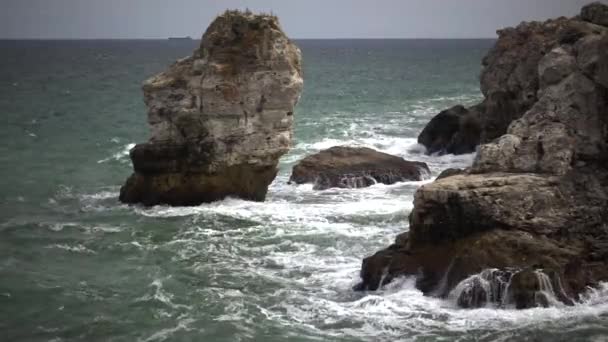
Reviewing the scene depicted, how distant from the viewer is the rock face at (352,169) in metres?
41.0

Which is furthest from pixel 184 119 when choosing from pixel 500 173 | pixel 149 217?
pixel 500 173

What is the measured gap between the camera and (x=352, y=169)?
4188 cm

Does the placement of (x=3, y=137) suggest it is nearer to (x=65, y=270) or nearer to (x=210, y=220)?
(x=210, y=220)

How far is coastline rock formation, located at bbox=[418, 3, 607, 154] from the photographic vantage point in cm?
3975

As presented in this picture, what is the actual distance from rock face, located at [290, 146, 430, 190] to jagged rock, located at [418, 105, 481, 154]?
6.10m

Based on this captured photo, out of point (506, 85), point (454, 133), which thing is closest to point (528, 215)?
point (506, 85)

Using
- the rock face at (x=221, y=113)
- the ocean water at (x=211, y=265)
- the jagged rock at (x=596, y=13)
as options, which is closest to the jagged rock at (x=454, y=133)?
the ocean water at (x=211, y=265)

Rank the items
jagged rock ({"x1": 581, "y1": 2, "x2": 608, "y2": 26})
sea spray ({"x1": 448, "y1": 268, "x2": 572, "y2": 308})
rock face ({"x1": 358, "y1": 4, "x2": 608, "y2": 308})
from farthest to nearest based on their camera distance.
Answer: jagged rock ({"x1": 581, "y1": 2, "x2": 608, "y2": 26}) < rock face ({"x1": 358, "y1": 4, "x2": 608, "y2": 308}) < sea spray ({"x1": 448, "y1": 268, "x2": 572, "y2": 308})

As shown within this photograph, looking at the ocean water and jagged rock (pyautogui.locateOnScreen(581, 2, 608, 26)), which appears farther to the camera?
jagged rock (pyautogui.locateOnScreen(581, 2, 608, 26))

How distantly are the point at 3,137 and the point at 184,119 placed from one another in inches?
1017

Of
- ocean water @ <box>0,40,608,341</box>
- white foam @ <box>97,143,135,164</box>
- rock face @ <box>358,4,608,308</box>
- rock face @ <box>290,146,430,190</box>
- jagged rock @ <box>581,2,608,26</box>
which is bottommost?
white foam @ <box>97,143,135,164</box>

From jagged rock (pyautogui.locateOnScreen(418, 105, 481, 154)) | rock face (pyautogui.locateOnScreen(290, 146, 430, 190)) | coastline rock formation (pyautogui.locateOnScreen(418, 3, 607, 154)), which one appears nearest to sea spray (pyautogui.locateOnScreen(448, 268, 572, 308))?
A: coastline rock formation (pyautogui.locateOnScreen(418, 3, 607, 154))

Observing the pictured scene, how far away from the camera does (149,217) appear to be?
116 feet

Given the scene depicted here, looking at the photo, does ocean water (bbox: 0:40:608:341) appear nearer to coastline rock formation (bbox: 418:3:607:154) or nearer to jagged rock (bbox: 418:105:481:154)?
jagged rock (bbox: 418:105:481:154)
